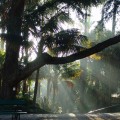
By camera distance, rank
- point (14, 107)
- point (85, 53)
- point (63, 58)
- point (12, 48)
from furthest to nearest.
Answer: point (12, 48) < point (63, 58) < point (85, 53) < point (14, 107)

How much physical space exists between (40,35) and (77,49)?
8.25 ft

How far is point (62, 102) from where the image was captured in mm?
44781

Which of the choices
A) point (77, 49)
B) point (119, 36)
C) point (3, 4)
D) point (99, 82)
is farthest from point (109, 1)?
point (99, 82)

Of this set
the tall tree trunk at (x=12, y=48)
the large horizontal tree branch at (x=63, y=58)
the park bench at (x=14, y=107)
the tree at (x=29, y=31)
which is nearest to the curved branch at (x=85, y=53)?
the large horizontal tree branch at (x=63, y=58)

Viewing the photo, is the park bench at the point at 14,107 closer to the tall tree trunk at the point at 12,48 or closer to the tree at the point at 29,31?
the tree at the point at 29,31

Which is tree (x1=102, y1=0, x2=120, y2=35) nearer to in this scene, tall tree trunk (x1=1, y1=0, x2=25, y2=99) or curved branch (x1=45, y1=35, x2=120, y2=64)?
curved branch (x1=45, y1=35, x2=120, y2=64)

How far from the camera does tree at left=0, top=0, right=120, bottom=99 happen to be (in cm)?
1784

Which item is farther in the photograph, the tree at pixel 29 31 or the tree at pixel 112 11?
the tree at pixel 29 31

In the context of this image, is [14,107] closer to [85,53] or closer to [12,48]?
[85,53]

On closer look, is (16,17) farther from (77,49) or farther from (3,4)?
(77,49)

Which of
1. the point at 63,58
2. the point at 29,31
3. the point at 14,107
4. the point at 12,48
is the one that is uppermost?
the point at 29,31

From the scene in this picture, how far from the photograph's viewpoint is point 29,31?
19.3m

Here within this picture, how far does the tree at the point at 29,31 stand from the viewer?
58.5 ft

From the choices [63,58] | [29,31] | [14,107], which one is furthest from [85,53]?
[29,31]
